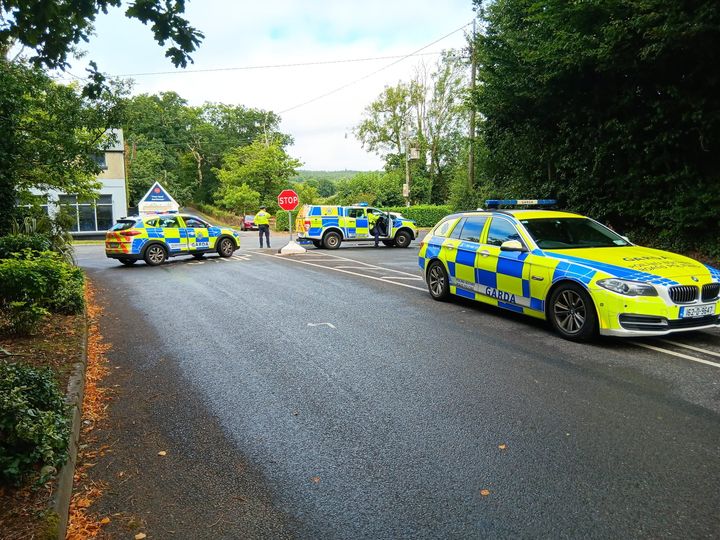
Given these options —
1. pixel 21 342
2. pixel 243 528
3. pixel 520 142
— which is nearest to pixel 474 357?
pixel 243 528

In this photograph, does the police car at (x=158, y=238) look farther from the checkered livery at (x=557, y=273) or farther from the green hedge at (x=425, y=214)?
the green hedge at (x=425, y=214)

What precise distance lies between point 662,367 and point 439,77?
53223 mm

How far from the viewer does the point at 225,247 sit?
1956 cm

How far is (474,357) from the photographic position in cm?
608

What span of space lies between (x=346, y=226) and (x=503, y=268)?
1618 centimetres

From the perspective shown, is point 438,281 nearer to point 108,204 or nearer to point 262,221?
point 262,221

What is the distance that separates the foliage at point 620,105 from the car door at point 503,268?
5.30 metres

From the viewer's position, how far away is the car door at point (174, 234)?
17.8m

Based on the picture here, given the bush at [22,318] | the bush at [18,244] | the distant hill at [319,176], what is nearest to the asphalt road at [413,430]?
the bush at [22,318]

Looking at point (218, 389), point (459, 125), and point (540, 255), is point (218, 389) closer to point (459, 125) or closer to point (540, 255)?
point (540, 255)

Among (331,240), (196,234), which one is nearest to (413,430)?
(196,234)

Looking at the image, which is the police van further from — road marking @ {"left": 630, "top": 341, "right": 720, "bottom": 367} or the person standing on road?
road marking @ {"left": 630, "top": 341, "right": 720, "bottom": 367}

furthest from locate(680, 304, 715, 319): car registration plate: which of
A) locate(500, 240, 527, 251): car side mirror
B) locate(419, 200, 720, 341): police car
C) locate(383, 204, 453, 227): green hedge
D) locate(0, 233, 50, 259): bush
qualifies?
locate(383, 204, 453, 227): green hedge

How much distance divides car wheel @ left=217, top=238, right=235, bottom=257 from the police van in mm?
4247
